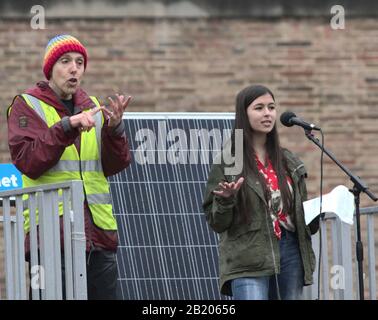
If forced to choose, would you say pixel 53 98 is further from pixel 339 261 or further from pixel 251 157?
pixel 339 261

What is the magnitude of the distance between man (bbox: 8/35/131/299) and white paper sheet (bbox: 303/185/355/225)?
3.72 ft

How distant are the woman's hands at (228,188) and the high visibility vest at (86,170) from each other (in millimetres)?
726

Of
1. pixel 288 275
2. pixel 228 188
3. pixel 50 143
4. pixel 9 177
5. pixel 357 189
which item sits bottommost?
pixel 288 275

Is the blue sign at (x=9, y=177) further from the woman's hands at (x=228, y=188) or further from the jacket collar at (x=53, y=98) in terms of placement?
the woman's hands at (x=228, y=188)

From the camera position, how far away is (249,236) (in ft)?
25.3

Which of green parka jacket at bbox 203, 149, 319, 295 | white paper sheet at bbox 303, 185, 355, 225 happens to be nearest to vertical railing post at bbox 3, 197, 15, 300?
green parka jacket at bbox 203, 149, 319, 295

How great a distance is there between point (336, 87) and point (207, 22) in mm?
1440

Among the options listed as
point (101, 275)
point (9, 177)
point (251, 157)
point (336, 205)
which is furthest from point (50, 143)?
point (9, 177)

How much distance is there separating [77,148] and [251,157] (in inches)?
41.0

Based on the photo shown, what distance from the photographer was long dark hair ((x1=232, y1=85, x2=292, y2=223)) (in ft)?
25.3

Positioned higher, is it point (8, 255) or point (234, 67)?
point (234, 67)
